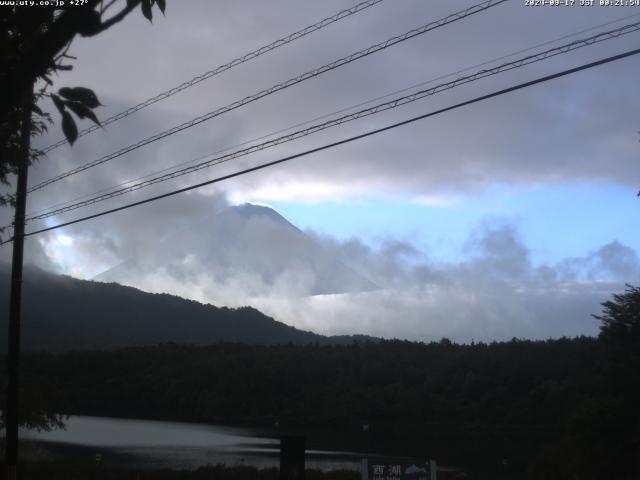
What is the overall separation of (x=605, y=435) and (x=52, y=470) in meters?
21.3

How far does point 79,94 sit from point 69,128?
10.8 inches

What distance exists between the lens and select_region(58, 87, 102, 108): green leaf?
17.1ft

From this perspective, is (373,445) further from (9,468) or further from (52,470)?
(9,468)

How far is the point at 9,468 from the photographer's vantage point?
14.5m

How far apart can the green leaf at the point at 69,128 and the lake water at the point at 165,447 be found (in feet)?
85.5

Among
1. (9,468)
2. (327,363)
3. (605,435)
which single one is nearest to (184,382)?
(327,363)

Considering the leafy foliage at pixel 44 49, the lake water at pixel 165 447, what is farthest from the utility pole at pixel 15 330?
the lake water at pixel 165 447

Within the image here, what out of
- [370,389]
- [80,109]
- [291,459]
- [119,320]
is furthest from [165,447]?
[119,320]

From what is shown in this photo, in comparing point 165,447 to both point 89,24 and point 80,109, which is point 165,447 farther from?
point 89,24

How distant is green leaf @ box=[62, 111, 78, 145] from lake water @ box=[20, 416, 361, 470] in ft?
85.5

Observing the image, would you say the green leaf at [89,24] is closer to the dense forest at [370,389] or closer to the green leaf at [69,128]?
the green leaf at [69,128]

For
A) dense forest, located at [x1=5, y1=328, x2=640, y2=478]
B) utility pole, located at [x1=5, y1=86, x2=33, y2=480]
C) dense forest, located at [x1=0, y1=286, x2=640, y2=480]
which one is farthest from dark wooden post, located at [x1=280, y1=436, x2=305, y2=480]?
dense forest, located at [x1=5, y1=328, x2=640, y2=478]

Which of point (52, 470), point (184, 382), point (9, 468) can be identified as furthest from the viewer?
point (184, 382)

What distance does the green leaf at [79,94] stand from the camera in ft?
17.1
